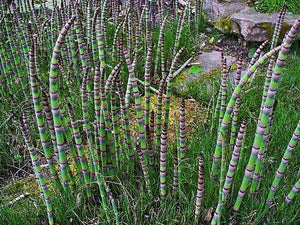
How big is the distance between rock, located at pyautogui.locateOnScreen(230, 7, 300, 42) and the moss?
3.2 inches

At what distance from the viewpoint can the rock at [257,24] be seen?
3.25m

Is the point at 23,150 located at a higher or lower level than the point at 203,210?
lower

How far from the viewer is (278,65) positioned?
852 millimetres

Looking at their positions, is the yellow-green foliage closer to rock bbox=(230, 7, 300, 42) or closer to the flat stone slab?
the flat stone slab

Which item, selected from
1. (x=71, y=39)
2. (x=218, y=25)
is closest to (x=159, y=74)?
(x=71, y=39)

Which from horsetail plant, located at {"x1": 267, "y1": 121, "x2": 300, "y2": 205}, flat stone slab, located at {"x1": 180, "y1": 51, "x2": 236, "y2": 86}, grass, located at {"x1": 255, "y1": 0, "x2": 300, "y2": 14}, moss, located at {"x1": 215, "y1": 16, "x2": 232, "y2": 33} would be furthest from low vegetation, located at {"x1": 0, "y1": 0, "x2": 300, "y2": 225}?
grass, located at {"x1": 255, "y1": 0, "x2": 300, "y2": 14}

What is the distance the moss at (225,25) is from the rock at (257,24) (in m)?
0.08

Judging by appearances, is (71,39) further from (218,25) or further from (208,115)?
(218,25)

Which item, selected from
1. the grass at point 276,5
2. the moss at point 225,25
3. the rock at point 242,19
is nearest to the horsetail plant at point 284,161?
the rock at point 242,19

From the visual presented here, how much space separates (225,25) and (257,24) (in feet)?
1.47

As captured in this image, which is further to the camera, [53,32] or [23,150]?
[53,32]

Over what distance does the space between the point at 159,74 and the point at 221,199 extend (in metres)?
1.68

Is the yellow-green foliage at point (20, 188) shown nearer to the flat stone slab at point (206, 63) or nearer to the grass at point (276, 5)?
the flat stone slab at point (206, 63)

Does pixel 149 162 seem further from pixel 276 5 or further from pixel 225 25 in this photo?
pixel 276 5
